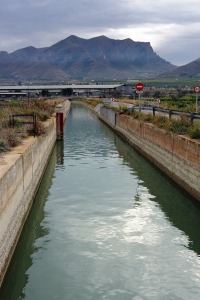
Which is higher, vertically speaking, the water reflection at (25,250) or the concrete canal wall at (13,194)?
the concrete canal wall at (13,194)

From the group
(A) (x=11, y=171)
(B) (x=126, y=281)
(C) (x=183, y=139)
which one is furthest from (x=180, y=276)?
(C) (x=183, y=139)

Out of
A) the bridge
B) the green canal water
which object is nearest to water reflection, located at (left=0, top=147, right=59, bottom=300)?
the green canal water

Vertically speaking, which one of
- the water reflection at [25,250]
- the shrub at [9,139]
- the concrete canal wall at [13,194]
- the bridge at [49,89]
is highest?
the bridge at [49,89]

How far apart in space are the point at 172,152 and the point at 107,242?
30.8 feet

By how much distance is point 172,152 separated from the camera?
68.4 ft

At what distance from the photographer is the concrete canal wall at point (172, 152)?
17016mm

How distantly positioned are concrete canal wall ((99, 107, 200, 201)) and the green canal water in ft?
1.90

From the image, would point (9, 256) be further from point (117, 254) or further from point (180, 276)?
point (180, 276)

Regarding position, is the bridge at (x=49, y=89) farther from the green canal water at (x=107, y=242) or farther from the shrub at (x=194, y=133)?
the shrub at (x=194, y=133)

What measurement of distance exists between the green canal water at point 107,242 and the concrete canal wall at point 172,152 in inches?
22.8

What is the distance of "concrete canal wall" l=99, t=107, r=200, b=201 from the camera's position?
1702 cm

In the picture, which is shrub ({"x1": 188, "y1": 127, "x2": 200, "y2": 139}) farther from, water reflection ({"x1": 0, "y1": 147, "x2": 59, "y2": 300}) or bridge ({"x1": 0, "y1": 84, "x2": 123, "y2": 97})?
bridge ({"x1": 0, "y1": 84, "x2": 123, "y2": 97})

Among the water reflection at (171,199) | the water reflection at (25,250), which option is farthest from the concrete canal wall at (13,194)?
the water reflection at (171,199)

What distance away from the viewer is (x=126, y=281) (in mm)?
10070
